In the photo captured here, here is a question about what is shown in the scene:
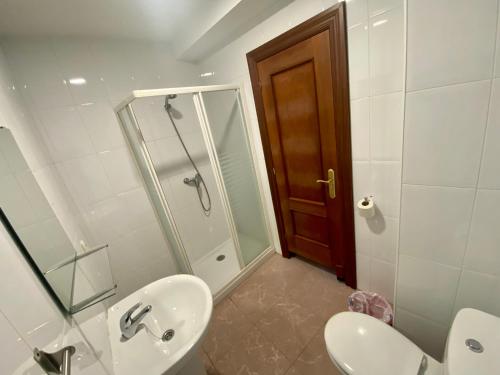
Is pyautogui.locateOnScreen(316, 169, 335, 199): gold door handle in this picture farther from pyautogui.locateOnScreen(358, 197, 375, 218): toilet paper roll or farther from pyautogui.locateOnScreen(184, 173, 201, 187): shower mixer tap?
pyautogui.locateOnScreen(184, 173, 201, 187): shower mixer tap

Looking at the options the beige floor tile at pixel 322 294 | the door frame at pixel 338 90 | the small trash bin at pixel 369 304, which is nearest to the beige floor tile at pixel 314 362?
the beige floor tile at pixel 322 294

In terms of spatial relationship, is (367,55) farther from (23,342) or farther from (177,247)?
(177,247)

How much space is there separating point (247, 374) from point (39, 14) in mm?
2439

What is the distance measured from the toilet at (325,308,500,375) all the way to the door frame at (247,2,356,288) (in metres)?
0.69

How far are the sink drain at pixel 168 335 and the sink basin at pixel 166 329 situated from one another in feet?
0.03

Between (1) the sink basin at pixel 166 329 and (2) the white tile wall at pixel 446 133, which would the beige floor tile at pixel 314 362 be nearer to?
(1) the sink basin at pixel 166 329

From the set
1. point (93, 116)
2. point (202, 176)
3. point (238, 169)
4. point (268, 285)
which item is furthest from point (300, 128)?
point (93, 116)

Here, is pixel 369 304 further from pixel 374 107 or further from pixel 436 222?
pixel 374 107

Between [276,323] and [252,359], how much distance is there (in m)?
0.29

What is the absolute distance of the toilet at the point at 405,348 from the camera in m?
0.59

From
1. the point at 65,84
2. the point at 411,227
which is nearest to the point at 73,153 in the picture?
the point at 65,84

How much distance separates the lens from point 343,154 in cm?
131

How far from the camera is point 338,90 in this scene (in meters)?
1.19

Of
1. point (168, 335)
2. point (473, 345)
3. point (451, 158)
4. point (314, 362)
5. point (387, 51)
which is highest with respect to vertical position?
point (387, 51)
